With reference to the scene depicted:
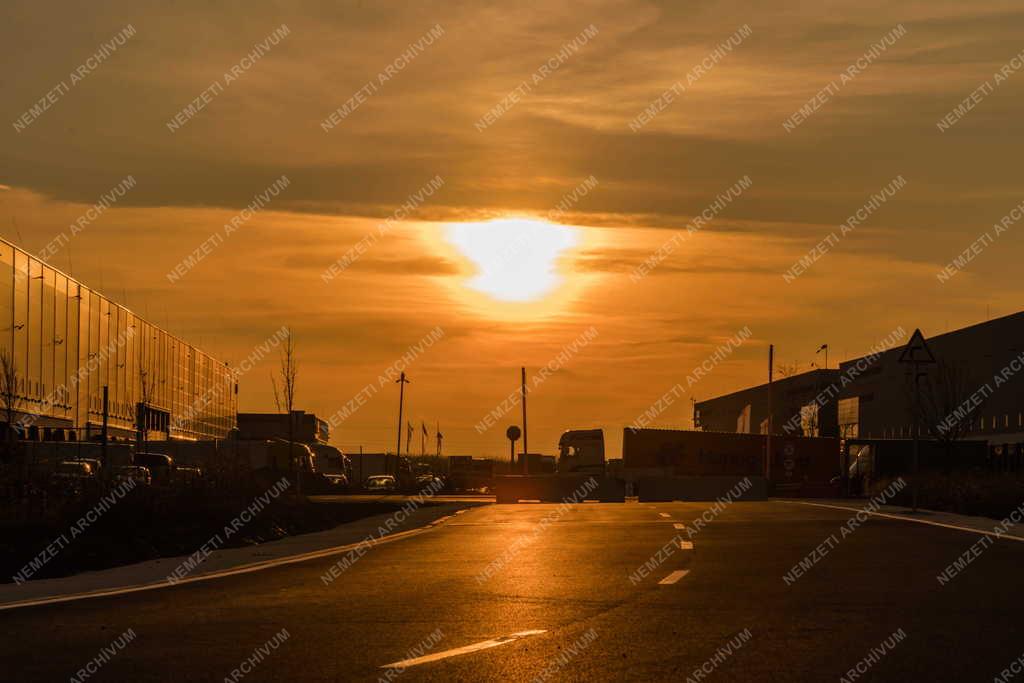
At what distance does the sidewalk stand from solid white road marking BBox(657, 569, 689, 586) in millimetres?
4710

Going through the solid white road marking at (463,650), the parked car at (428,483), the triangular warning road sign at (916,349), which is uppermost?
the triangular warning road sign at (916,349)

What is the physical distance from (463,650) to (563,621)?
5.30 ft

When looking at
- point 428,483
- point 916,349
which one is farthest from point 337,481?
point 916,349

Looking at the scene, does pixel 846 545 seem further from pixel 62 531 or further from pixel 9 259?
pixel 9 259

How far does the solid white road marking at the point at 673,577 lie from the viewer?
12.9 meters

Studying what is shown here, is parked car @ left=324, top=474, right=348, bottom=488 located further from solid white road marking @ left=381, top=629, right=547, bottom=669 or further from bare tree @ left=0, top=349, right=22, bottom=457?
solid white road marking @ left=381, top=629, right=547, bottom=669

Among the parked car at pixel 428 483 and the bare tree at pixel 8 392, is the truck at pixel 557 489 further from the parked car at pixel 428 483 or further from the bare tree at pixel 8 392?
the bare tree at pixel 8 392

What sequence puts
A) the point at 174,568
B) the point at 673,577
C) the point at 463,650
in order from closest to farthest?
the point at 463,650 → the point at 673,577 → the point at 174,568

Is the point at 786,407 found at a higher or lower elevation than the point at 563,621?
higher

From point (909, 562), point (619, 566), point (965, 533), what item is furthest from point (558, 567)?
point (965, 533)

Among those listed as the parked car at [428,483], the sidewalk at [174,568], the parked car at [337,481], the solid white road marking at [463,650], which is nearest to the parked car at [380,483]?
the parked car at [337,481]

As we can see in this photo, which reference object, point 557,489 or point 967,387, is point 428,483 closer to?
point 557,489

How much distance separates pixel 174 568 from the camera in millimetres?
15430

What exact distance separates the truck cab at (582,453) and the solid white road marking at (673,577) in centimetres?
5767
